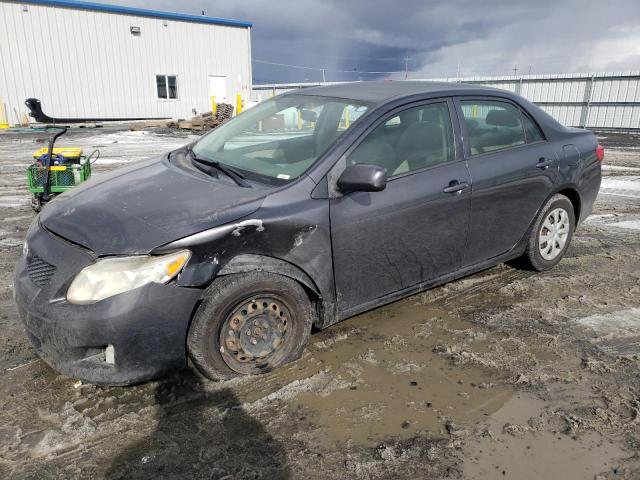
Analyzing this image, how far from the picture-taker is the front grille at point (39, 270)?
99.5 inches

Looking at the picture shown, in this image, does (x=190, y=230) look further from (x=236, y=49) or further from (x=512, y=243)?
(x=236, y=49)

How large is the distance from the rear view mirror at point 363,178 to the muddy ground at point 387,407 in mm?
1100

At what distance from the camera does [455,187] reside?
3395mm

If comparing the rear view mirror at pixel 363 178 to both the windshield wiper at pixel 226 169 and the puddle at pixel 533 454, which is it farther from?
the puddle at pixel 533 454

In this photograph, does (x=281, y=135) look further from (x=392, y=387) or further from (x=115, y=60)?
(x=115, y=60)

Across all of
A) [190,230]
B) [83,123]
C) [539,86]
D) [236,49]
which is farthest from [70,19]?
[190,230]

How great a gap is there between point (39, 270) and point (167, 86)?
81.8ft

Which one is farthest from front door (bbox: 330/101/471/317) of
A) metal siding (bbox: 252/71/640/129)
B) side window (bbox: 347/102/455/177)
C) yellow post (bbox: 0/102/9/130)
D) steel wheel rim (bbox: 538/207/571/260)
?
yellow post (bbox: 0/102/9/130)

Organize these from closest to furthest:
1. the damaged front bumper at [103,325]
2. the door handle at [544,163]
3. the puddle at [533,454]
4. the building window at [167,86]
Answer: the puddle at [533,454] < the damaged front bumper at [103,325] < the door handle at [544,163] < the building window at [167,86]

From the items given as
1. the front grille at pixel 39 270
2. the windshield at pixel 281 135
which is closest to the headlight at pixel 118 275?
the front grille at pixel 39 270

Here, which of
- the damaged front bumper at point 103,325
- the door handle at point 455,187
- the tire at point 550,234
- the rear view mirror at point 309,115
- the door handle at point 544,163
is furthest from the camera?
the tire at point 550,234

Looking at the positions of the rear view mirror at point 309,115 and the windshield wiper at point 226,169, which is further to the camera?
the rear view mirror at point 309,115

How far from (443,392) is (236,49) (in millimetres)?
27283

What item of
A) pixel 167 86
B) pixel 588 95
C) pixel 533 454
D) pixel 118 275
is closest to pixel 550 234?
pixel 533 454
